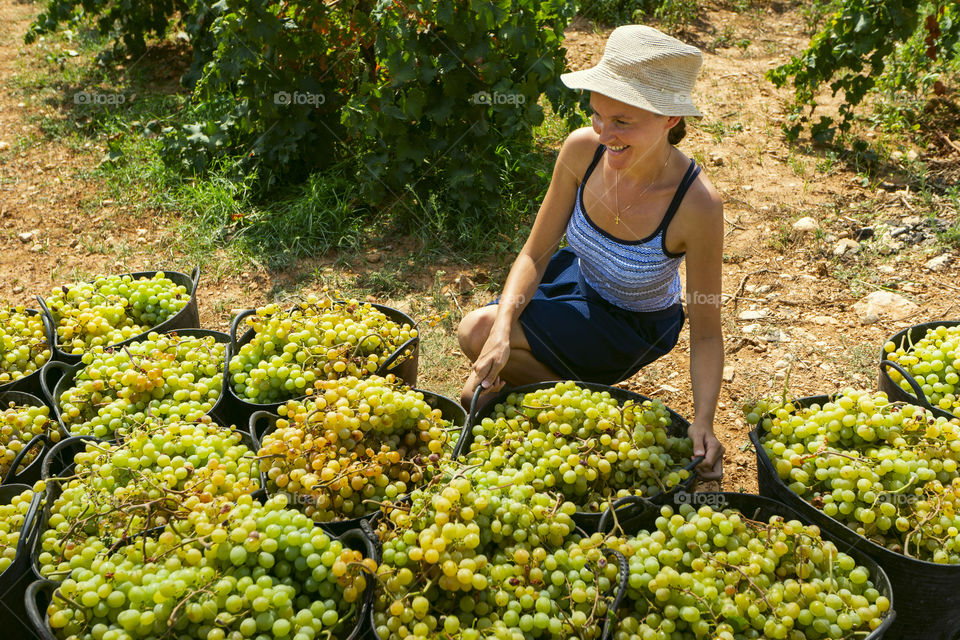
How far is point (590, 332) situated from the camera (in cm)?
287

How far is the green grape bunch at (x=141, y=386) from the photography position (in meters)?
2.35

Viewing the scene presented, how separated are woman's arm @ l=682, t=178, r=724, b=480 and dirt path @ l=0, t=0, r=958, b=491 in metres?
0.79

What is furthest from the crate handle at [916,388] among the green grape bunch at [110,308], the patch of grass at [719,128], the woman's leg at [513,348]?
the patch of grass at [719,128]

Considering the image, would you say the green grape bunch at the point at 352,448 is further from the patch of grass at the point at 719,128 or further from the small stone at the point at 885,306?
the patch of grass at the point at 719,128

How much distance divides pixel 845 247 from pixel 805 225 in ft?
0.92

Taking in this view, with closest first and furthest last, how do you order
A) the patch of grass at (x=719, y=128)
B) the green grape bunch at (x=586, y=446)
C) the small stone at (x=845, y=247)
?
1. the green grape bunch at (x=586, y=446)
2. the small stone at (x=845, y=247)
3. the patch of grass at (x=719, y=128)

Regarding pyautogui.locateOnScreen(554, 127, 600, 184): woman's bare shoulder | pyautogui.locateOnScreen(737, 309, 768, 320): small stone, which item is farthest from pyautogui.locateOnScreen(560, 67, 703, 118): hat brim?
pyautogui.locateOnScreen(737, 309, 768, 320): small stone

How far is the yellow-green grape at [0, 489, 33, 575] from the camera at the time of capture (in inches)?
73.2

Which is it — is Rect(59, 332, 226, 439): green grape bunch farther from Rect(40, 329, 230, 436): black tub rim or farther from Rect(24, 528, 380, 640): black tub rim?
Rect(24, 528, 380, 640): black tub rim

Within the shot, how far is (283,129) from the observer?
475 cm

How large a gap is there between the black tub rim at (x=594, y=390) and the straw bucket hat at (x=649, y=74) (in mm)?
866

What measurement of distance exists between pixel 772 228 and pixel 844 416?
282 cm

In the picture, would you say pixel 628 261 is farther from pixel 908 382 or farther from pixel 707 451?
pixel 908 382

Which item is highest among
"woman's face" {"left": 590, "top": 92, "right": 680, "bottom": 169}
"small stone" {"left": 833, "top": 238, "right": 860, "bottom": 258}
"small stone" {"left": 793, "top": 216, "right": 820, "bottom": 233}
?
Result: "woman's face" {"left": 590, "top": 92, "right": 680, "bottom": 169}
